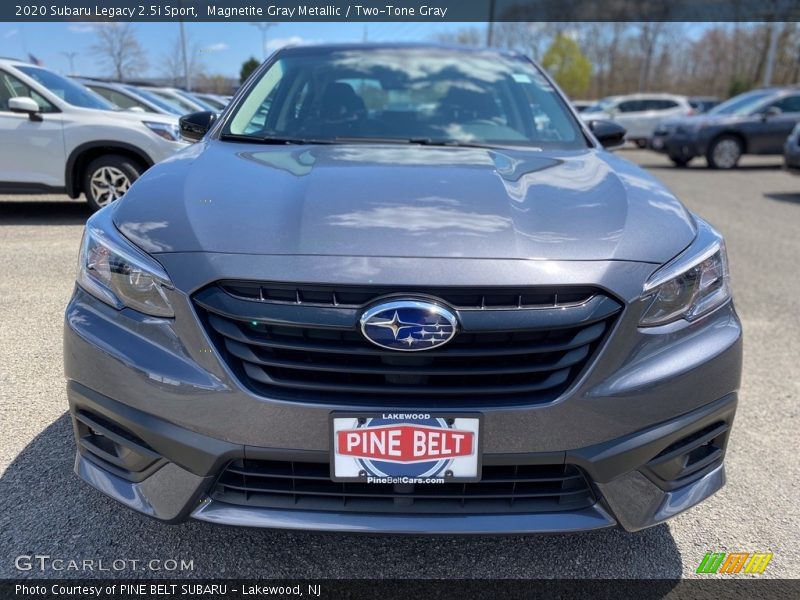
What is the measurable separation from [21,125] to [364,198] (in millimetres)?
6160

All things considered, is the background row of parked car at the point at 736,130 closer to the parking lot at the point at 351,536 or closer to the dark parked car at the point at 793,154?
the dark parked car at the point at 793,154

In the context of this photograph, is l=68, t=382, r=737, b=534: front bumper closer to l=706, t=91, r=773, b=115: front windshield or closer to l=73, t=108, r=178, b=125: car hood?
l=73, t=108, r=178, b=125: car hood

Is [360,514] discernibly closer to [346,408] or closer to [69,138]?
[346,408]

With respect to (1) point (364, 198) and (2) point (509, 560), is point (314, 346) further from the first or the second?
(2) point (509, 560)

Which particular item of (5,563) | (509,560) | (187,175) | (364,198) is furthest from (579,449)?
(5,563)

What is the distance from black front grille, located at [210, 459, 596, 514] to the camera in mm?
1597

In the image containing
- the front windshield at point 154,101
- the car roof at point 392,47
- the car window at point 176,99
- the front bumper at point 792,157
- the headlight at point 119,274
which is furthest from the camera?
the car window at point 176,99

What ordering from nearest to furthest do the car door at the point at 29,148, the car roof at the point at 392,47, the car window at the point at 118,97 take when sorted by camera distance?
the car roof at the point at 392,47 → the car door at the point at 29,148 → the car window at the point at 118,97

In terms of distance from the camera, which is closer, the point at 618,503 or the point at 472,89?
the point at 618,503

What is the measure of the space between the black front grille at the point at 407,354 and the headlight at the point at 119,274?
0.13 m

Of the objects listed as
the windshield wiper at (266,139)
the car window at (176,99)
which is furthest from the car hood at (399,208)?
the car window at (176,99)

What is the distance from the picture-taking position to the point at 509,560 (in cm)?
199

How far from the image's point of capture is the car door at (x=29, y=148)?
21.6ft

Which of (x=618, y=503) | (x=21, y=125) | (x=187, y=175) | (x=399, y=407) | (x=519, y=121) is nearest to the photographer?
(x=399, y=407)
